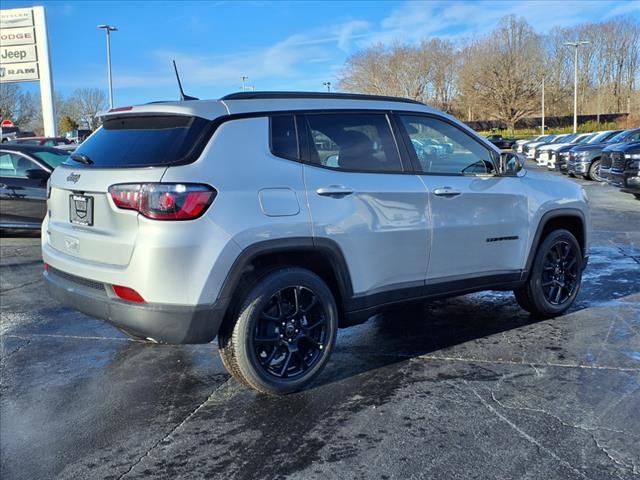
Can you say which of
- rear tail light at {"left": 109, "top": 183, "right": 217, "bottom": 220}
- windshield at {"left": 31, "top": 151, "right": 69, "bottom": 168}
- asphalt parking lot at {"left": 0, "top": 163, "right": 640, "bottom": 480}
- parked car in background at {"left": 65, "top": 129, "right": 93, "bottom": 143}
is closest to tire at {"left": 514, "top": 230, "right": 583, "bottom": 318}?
asphalt parking lot at {"left": 0, "top": 163, "right": 640, "bottom": 480}

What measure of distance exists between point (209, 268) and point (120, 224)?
57 cm

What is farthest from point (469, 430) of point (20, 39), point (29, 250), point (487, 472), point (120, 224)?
point (20, 39)

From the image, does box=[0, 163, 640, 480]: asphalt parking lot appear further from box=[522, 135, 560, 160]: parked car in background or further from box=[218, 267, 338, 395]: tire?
box=[522, 135, 560, 160]: parked car in background

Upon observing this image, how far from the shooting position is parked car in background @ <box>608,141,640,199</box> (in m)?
13.2

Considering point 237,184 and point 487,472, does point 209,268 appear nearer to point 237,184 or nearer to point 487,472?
point 237,184

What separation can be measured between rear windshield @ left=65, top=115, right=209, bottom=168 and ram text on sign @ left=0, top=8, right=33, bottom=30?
3301 centimetres

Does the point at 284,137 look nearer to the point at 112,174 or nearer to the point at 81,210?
the point at 112,174

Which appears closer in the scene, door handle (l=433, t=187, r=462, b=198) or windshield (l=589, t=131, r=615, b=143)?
door handle (l=433, t=187, r=462, b=198)

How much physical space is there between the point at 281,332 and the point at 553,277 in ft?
9.23

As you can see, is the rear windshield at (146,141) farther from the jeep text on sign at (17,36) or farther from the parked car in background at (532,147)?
the jeep text on sign at (17,36)

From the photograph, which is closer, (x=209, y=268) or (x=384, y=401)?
(x=209, y=268)

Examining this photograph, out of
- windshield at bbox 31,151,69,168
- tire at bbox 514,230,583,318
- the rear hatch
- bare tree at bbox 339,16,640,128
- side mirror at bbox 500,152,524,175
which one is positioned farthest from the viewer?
bare tree at bbox 339,16,640,128

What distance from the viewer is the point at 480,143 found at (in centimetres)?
484

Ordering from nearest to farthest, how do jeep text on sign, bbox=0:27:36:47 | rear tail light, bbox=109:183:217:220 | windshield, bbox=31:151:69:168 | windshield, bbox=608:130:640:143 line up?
rear tail light, bbox=109:183:217:220
windshield, bbox=31:151:69:168
windshield, bbox=608:130:640:143
jeep text on sign, bbox=0:27:36:47
